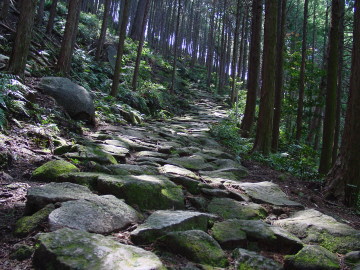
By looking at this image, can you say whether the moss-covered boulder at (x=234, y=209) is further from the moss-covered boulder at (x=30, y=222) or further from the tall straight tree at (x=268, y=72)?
the tall straight tree at (x=268, y=72)

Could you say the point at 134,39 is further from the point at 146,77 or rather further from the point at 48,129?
the point at 48,129

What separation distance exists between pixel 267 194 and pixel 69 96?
5.22 m

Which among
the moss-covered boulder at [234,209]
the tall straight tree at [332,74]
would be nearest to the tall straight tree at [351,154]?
the moss-covered boulder at [234,209]

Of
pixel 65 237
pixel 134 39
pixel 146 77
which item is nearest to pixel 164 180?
pixel 65 237

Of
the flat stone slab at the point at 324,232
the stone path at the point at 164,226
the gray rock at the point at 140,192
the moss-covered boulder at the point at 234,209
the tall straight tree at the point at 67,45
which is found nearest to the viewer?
the stone path at the point at 164,226

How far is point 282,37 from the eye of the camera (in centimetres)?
1220

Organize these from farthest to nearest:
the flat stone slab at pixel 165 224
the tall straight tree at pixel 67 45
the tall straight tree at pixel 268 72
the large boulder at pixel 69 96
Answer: the tall straight tree at pixel 67 45 < the tall straight tree at pixel 268 72 < the large boulder at pixel 69 96 < the flat stone slab at pixel 165 224

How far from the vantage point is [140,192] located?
11.4 feet

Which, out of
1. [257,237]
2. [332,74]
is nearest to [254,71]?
[332,74]

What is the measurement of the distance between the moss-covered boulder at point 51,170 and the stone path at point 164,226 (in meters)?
0.01

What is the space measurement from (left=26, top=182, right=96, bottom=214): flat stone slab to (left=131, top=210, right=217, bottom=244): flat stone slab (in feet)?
2.15

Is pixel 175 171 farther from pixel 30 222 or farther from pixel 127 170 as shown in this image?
pixel 30 222

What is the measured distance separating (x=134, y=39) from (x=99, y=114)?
20.9 metres

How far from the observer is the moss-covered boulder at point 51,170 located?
369 centimetres
